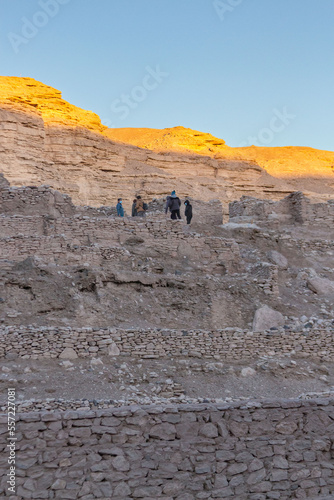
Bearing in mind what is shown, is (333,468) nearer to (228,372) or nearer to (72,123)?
(228,372)

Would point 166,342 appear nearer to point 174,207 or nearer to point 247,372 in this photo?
point 247,372

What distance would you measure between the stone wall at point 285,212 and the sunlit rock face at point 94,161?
14.0 m

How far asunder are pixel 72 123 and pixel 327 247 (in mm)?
23136

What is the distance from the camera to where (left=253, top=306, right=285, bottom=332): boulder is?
11.1m

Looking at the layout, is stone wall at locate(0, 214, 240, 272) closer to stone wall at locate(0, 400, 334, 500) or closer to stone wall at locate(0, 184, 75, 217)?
stone wall at locate(0, 184, 75, 217)

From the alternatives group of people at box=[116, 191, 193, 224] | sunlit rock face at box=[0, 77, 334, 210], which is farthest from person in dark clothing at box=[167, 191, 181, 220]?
sunlit rock face at box=[0, 77, 334, 210]

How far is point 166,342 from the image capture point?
9.80 metres

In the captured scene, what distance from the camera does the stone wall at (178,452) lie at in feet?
15.6

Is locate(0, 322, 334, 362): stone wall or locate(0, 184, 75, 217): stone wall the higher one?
locate(0, 184, 75, 217): stone wall

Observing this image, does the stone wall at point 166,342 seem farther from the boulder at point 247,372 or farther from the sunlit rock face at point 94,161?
the sunlit rock face at point 94,161

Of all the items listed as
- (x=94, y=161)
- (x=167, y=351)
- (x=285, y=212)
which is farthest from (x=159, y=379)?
(x=94, y=161)

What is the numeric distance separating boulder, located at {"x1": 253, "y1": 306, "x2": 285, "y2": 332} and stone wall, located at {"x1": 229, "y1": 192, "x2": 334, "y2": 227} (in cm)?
786

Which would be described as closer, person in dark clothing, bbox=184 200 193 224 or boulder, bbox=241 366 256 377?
boulder, bbox=241 366 256 377

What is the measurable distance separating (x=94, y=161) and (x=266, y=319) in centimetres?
2524
